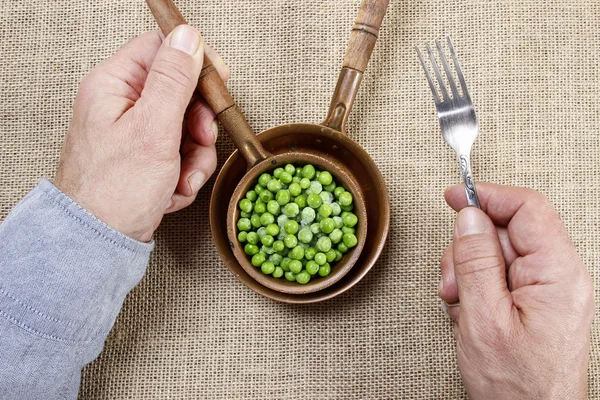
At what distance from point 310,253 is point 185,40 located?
1.94 ft

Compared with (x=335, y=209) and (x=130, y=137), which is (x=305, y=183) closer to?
(x=335, y=209)

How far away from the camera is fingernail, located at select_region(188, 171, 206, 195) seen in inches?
53.4

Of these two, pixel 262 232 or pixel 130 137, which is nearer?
pixel 130 137

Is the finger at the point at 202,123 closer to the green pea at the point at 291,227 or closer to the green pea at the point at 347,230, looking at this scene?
the green pea at the point at 291,227

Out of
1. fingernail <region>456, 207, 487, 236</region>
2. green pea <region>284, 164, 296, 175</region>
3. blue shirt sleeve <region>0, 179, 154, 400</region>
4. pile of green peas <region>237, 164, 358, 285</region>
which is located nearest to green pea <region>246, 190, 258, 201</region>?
pile of green peas <region>237, 164, 358, 285</region>

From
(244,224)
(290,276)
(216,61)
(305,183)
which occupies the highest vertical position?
(216,61)

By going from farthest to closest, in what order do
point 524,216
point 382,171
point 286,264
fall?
point 382,171 → point 286,264 → point 524,216

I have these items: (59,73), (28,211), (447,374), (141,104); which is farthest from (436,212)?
(59,73)

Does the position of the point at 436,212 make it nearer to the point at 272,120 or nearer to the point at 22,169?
the point at 272,120

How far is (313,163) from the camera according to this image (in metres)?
1.34

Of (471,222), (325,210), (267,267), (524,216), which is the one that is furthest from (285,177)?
(524,216)

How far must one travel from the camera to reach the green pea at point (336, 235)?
4.33 feet

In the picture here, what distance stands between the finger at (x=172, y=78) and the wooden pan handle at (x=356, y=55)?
0.37 meters

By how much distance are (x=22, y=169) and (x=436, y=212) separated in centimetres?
122
